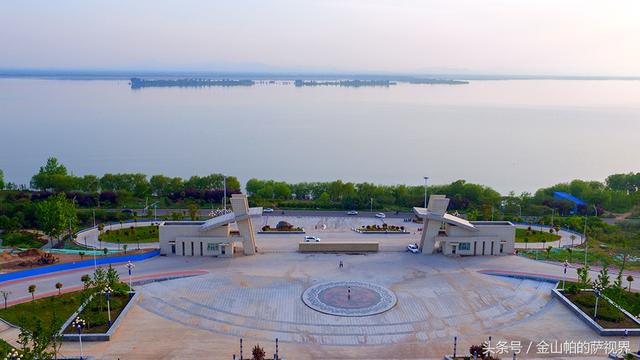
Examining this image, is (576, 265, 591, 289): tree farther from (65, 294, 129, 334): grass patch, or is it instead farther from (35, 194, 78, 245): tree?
(35, 194, 78, 245): tree

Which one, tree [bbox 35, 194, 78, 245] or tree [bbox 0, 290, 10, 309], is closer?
tree [bbox 0, 290, 10, 309]

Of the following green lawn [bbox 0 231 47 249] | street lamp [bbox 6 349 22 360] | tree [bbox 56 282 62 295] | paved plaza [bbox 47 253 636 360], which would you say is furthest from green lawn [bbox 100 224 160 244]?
street lamp [bbox 6 349 22 360]

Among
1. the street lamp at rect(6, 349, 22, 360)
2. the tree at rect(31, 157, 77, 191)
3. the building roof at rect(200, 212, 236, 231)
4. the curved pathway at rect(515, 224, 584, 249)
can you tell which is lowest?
the curved pathway at rect(515, 224, 584, 249)

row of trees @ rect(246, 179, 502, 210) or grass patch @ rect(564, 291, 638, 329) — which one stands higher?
row of trees @ rect(246, 179, 502, 210)

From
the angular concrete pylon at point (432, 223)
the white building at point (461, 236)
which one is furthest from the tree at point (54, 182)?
the angular concrete pylon at point (432, 223)

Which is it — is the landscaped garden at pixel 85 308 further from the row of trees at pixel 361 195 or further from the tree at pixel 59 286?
the row of trees at pixel 361 195

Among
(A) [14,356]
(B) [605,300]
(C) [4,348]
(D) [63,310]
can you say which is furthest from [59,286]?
(B) [605,300]

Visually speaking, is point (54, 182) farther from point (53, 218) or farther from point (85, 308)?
point (85, 308)
